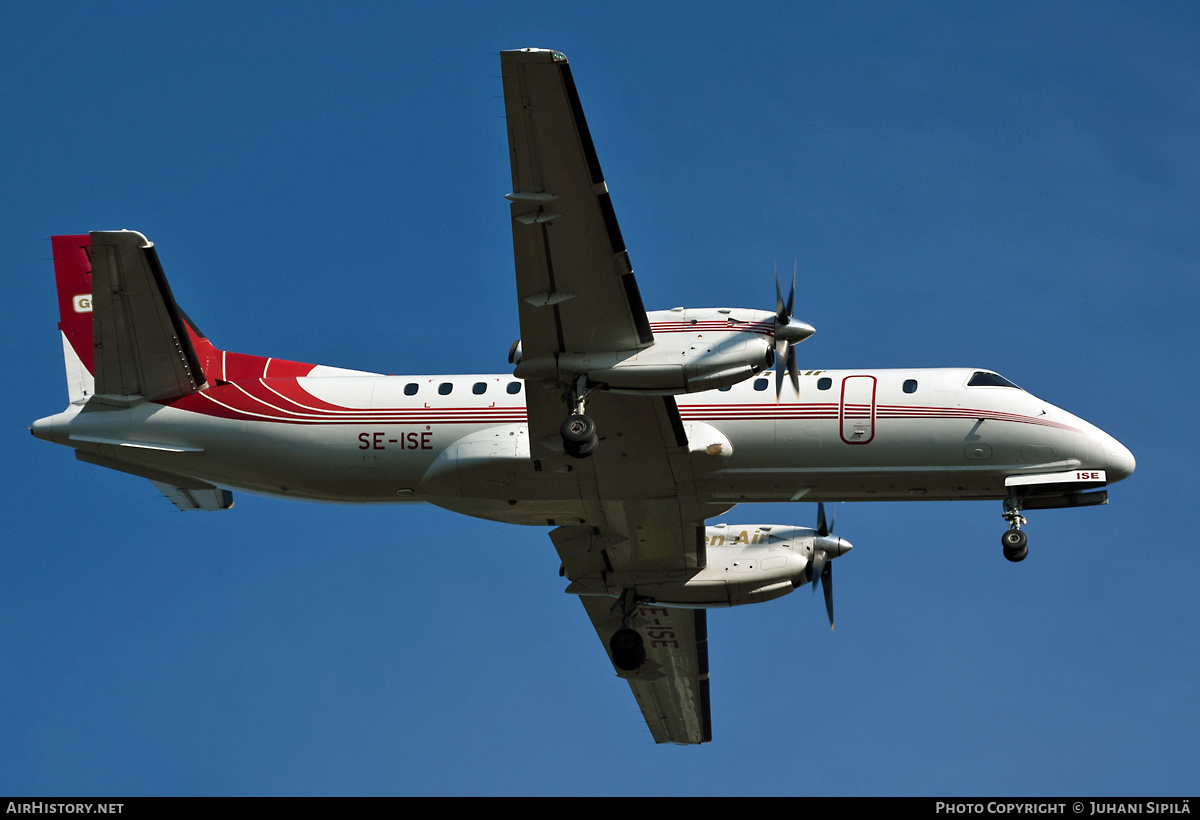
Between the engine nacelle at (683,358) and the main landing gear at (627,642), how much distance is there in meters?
8.01

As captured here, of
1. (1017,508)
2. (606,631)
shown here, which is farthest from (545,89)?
(606,631)

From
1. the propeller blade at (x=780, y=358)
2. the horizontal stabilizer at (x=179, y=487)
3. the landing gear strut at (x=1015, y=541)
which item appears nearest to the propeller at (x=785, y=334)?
the propeller blade at (x=780, y=358)

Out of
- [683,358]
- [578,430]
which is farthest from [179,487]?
[683,358]

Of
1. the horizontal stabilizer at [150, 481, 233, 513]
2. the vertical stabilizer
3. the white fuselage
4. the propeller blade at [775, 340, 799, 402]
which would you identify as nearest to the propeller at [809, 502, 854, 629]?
the white fuselage

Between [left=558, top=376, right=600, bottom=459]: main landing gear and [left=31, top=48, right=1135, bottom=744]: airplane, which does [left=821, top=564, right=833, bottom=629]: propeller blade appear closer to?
[left=31, top=48, right=1135, bottom=744]: airplane

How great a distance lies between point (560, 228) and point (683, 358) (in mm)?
3373

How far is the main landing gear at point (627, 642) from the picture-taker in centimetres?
3089

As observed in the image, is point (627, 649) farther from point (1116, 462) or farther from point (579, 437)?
point (1116, 462)

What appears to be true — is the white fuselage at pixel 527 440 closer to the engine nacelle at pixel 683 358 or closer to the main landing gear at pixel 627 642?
the engine nacelle at pixel 683 358

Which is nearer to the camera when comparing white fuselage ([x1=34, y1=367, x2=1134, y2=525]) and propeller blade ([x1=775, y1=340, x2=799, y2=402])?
propeller blade ([x1=775, y1=340, x2=799, y2=402])

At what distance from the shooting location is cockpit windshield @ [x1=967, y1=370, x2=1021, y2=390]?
2755 cm

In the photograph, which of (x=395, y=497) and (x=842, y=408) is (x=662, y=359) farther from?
(x=395, y=497)

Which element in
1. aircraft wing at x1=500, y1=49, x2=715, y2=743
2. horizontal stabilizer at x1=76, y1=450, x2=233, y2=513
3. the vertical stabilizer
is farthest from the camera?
the vertical stabilizer

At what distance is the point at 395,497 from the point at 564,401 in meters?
5.40
